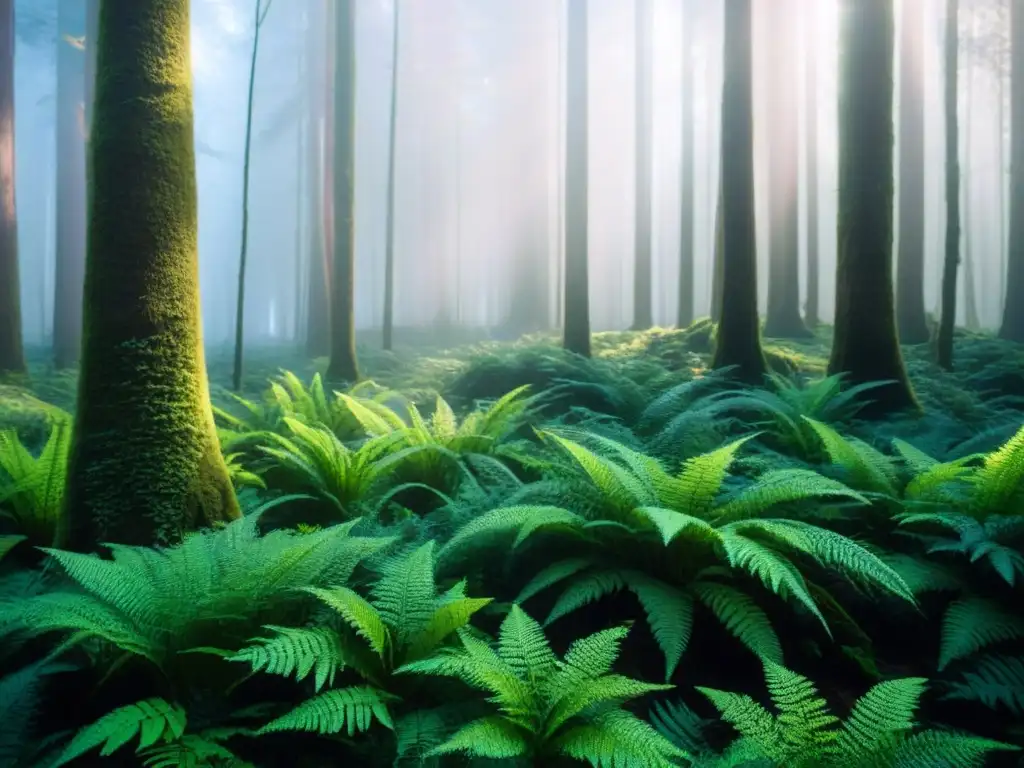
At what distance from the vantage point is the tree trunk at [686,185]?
60.0 feet

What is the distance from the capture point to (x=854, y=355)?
7.15 m

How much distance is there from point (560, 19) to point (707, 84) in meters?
5.85

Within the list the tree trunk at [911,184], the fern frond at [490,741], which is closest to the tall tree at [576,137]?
the tree trunk at [911,184]

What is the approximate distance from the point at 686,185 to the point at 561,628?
1922 cm

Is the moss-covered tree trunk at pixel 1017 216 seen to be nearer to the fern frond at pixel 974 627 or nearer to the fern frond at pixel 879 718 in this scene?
the fern frond at pixel 974 627

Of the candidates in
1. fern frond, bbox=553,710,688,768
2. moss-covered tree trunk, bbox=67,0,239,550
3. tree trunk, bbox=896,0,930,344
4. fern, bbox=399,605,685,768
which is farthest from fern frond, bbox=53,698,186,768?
tree trunk, bbox=896,0,930,344

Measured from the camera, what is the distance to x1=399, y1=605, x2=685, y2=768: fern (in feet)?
5.96

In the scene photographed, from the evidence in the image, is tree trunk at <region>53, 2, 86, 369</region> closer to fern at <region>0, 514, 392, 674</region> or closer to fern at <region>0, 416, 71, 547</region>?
fern at <region>0, 416, 71, 547</region>

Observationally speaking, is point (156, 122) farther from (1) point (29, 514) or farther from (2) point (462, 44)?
(2) point (462, 44)

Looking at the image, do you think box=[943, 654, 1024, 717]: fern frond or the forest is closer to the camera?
the forest

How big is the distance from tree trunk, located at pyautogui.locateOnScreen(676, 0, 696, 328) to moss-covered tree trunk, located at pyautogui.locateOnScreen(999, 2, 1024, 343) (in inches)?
298

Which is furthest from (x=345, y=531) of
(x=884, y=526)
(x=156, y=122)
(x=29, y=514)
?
(x=884, y=526)

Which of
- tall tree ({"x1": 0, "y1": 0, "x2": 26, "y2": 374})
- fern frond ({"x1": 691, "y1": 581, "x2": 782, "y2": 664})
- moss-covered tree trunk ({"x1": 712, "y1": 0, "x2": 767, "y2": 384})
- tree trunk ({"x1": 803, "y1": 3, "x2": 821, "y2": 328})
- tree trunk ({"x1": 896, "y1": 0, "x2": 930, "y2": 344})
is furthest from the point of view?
tree trunk ({"x1": 803, "y1": 3, "x2": 821, "y2": 328})

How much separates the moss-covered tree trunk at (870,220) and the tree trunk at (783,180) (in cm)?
849
